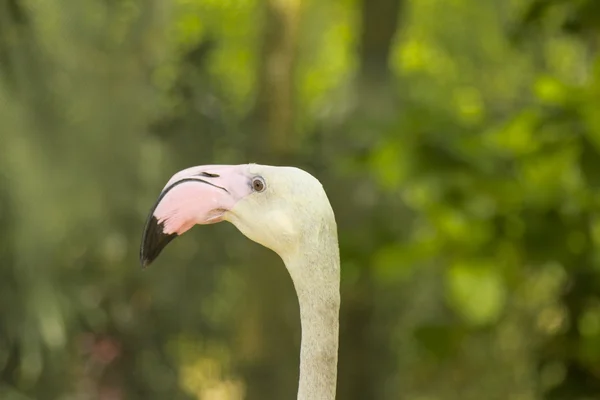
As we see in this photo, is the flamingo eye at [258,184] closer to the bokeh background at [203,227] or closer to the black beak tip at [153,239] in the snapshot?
the black beak tip at [153,239]

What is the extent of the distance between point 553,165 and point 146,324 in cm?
145

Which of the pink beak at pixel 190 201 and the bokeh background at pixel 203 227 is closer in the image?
the pink beak at pixel 190 201

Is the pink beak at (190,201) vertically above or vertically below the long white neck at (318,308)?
above

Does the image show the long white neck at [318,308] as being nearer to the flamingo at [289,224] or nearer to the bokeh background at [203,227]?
the flamingo at [289,224]

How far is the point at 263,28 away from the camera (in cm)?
247

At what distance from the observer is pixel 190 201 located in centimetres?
80

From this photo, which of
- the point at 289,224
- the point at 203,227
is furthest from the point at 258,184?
the point at 203,227

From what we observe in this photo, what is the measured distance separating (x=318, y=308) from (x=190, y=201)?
16cm

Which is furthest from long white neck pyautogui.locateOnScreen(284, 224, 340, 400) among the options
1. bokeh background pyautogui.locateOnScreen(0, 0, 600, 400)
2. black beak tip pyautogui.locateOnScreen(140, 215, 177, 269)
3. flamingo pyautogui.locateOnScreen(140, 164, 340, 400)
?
bokeh background pyautogui.locateOnScreen(0, 0, 600, 400)

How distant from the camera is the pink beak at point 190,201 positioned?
799 millimetres

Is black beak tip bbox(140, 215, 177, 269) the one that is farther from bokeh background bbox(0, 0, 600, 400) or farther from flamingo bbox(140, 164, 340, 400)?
bokeh background bbox(0, 0, 600, 400)

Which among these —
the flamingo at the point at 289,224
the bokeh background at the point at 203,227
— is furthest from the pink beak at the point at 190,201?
the bokeh background at the point at 203,227

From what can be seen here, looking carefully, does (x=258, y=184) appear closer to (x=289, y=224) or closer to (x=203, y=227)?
(x=289, y=224)

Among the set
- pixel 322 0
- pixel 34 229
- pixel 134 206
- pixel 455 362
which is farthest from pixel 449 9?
pixel 34 229
